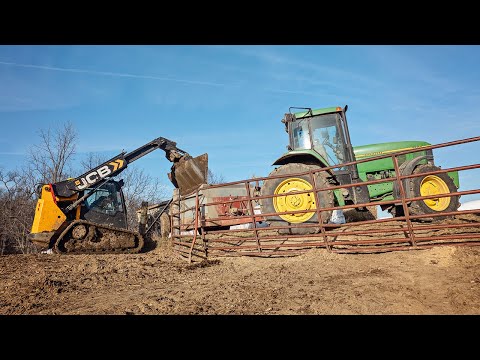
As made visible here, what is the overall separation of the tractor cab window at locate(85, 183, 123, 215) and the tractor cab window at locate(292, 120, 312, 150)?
667 cm

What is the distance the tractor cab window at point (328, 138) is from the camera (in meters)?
6.48

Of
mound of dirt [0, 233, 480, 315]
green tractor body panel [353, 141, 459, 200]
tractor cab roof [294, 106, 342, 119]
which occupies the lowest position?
mound of dirt [0, 233, 480, 315]

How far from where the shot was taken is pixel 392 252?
4070 millimetres

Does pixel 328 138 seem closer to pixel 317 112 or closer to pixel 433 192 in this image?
pixel 317 112

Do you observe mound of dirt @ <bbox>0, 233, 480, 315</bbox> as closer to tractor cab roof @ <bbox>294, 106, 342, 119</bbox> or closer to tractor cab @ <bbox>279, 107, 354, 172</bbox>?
tractor cab @ <bbox>279, 107, 354, 172</bbox>

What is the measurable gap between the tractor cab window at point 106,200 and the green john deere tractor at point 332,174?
20.3 ft

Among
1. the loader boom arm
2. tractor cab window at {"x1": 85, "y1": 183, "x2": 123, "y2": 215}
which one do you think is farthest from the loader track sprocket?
the loader boom arm

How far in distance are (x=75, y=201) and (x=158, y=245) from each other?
10.1ft

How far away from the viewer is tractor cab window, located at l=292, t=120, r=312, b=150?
668 cm

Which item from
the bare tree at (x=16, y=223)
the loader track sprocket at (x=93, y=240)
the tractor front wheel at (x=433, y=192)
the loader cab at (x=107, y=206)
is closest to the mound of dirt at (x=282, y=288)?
the tractor front wheel at (x=433, y=192)

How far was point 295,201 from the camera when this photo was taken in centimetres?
572

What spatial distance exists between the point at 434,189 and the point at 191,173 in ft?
23.7

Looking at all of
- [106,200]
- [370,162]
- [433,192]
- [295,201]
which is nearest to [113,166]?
[106,200]

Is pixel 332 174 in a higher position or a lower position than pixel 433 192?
higher
